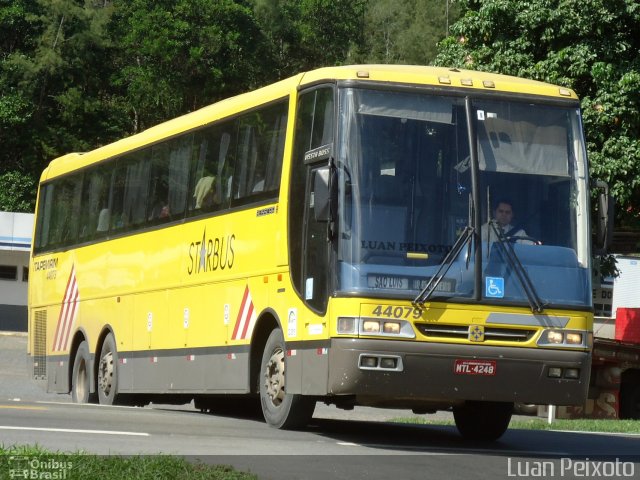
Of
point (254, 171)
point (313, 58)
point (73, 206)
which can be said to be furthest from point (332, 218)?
point (313, 58)

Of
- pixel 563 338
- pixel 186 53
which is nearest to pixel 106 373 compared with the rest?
pixel 563 338

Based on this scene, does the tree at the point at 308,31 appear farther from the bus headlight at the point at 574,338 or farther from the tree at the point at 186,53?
the bus headlight at the point at 574,338

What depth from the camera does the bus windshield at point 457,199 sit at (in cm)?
1272

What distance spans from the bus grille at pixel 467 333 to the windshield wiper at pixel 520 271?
24 centimetres

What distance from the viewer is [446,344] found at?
41.7 ft

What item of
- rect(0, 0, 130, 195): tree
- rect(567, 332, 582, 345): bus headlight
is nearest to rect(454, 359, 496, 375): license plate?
rect(567, 332, 582, 345): bus headlight

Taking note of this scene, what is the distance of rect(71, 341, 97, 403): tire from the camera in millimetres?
21516

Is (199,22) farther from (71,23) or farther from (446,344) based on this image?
(446,344)

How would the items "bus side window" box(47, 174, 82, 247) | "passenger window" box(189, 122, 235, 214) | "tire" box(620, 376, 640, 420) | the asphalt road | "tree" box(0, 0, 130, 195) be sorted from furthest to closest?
"tree" box(0, 0, 130, 195)
"tire" box(620, 376, 640, 420)
"bus side window" box(47, 174, 82, 247)
"passenger window" box(189, 122, 235, 214)
the asphalt road

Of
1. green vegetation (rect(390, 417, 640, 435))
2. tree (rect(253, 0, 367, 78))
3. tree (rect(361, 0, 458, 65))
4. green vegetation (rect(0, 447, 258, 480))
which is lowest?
green vegetation (rect(0, 447, 258, 480))

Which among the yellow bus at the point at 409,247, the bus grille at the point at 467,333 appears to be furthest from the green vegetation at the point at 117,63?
the bus grille at the point at 467,333

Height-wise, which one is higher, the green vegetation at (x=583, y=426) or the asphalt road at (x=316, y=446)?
the green vegetation at (x=583, y=426)

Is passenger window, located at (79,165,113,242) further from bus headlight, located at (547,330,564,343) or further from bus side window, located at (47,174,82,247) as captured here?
bus headlight, located at (547,330,564,343)

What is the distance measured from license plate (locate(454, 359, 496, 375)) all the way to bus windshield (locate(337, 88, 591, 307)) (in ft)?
1.85
